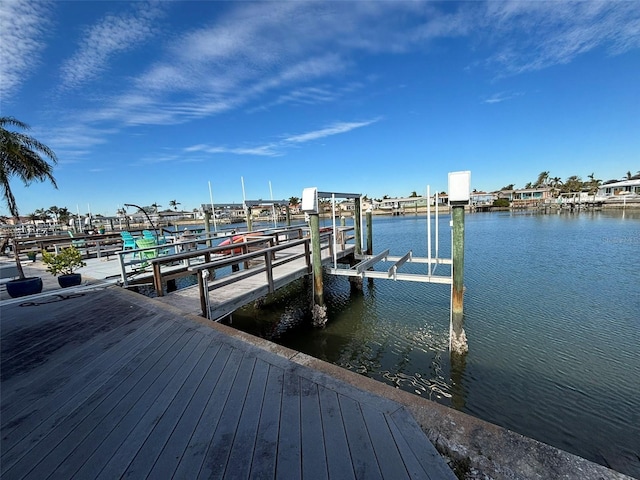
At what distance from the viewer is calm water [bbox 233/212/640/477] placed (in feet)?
13.8

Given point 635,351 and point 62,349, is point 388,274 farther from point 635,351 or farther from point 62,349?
point 62,349

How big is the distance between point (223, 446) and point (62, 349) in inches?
120

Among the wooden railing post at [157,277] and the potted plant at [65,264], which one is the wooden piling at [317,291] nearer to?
the wooden railing post at [157,277]

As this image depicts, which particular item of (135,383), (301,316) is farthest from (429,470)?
(301,316)

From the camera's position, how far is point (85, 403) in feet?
7.59

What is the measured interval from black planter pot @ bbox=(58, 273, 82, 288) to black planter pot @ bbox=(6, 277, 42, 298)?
1.40 ft

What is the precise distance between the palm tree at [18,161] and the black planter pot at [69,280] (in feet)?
3.67

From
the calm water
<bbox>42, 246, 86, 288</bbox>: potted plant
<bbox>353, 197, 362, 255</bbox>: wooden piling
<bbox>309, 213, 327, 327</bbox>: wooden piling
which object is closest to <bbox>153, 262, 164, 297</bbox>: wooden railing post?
the calm water

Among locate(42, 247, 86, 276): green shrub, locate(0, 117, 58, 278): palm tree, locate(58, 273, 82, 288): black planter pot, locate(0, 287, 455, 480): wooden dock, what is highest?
locate(0, 117, 58, 278): palm tree

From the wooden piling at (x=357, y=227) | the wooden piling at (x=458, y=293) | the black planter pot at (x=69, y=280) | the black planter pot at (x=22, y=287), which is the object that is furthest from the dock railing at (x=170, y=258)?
the wooden piling at (x=458, y=293)

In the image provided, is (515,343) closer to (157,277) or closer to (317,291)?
(317,291)

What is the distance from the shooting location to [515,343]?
6.20 metres

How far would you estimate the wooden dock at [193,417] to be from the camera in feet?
5.38

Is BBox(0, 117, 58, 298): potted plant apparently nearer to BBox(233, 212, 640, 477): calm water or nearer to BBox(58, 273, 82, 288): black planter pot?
BBox(58, 273, 82, 288): black planter pot
